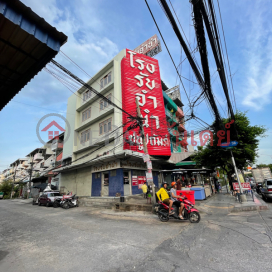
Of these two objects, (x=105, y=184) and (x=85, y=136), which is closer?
(x=105, y=184)

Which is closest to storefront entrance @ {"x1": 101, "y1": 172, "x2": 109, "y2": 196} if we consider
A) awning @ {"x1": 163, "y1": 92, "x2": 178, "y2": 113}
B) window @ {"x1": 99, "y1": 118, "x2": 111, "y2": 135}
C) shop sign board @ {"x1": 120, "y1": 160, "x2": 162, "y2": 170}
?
shop sign board @ {"x1": 120, "y1": 160, "x2": 162, "y2": 170}

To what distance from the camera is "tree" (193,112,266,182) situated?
15484 mm

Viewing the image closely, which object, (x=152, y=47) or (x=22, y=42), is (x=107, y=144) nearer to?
(x=22, y=42)

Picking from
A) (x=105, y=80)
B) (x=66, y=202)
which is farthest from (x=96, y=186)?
(x=105, y=80)

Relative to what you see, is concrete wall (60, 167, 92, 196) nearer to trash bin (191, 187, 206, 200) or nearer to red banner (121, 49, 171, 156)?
red banner (121, 49, 171, 156)

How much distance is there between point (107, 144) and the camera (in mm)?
18641

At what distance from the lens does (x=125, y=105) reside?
1747 centimetres

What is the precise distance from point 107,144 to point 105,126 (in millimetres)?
2212

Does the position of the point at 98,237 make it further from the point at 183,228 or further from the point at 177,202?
the point at 177,202

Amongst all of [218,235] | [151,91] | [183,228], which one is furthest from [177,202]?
[151,91]

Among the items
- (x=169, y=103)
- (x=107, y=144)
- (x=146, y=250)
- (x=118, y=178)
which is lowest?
(x=146, y=250)

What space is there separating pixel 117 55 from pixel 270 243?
73.0 ft

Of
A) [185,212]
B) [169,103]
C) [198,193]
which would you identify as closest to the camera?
[185,212]

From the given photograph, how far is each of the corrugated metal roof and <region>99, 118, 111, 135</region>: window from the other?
47.1 ft
